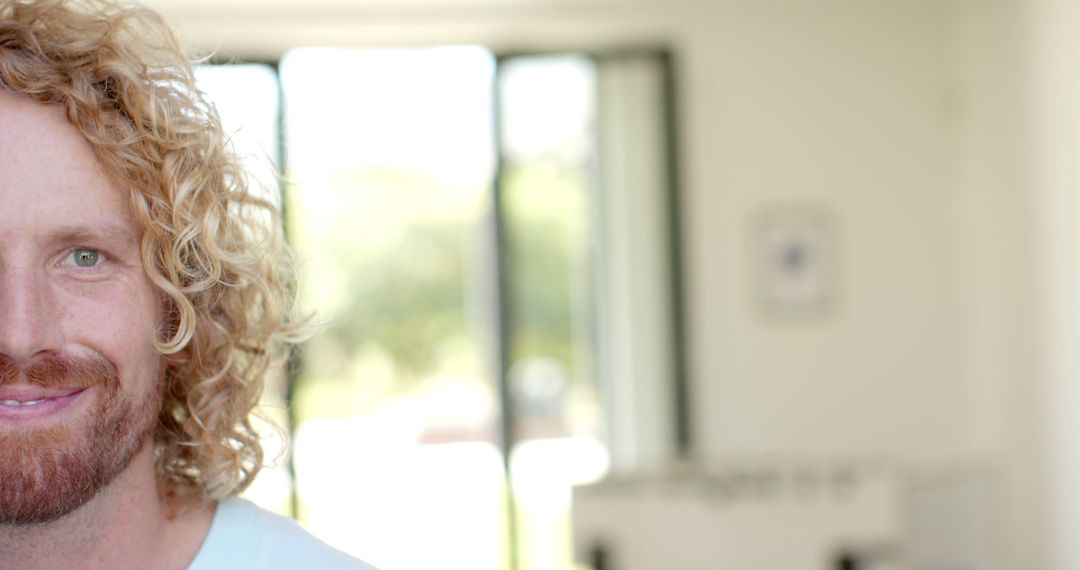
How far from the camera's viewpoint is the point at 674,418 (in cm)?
618

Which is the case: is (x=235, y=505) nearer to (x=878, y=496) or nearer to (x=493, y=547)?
(x=878, y=496)

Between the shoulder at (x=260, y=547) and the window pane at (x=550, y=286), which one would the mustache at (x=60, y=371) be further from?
the window pane at (x=550, y=286)

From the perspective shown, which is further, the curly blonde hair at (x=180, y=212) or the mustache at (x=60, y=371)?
the curly blonde hair at (x=180, y=212)

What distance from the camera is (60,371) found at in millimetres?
1113

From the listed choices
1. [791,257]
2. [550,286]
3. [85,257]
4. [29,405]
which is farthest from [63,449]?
[791,257]

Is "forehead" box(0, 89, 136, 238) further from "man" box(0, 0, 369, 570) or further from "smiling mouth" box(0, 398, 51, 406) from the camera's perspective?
"smiling mouth" box(0, 398, 51, 406)

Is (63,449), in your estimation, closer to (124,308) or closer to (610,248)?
(124,308)

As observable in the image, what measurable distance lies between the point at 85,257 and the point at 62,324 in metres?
0.07

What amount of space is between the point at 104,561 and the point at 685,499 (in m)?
2.94

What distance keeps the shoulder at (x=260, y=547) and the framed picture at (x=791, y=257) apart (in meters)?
5.00

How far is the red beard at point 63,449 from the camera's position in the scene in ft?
3.63

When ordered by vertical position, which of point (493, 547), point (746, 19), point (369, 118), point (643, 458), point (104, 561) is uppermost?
point (746, 19)

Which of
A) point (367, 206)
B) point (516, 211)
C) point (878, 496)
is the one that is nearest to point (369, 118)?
point (367, 206)

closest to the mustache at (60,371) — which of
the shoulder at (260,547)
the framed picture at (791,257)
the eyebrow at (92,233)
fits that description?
the eyebrow at (92,233)
